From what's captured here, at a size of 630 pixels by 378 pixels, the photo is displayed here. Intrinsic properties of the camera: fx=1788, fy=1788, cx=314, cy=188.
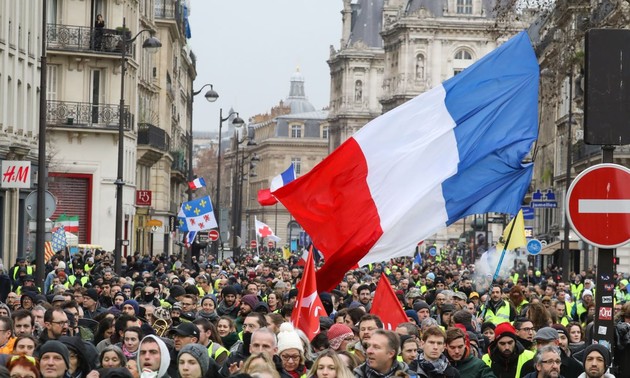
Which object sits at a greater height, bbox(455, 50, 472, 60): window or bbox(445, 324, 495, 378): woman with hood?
bbox(455, 50, 472, 60): window

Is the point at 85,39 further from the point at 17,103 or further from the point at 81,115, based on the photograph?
the point at 17,103

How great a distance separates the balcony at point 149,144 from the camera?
70.8 meters

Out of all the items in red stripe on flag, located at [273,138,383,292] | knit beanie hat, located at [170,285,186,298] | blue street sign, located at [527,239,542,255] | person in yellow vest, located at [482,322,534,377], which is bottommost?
person in yellow vest, located at [482,322,534,377]

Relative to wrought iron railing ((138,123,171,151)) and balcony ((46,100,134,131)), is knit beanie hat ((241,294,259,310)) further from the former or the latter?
wrought iron railing ((138,123,171,151))

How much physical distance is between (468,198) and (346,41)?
7013 inches

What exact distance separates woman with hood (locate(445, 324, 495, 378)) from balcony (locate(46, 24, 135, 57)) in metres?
45.1

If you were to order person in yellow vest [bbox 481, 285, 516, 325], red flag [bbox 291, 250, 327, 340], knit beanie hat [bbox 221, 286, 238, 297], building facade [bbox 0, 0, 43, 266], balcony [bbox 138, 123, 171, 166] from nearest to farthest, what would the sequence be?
red flag [bbox 291, 250, 327, 340] < person in yellow vest [bbox 481, 285, 516, 325] < knit beanie hat [bbox 221, 286, 238, 297] < building facade [bbox 0, 0, 43, 266] < balcony [bbox 138, 123, 171, 166]

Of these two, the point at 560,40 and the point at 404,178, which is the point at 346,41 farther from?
the point at 404,178

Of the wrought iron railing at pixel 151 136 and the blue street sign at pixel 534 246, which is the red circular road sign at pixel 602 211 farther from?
the wrought iron railing at pixel 151 136

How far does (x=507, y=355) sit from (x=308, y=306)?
168 centimetres

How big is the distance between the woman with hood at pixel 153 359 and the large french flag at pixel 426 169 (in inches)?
142

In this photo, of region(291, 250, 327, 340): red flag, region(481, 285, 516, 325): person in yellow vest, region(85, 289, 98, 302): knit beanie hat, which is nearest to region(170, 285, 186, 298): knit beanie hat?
region(85, 289, 98, 302): knit beanie hat

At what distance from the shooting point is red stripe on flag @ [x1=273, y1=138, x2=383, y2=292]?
15109 millimetres

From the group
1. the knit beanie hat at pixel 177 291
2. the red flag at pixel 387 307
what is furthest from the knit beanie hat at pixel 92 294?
the red flag at pixel 387 307
